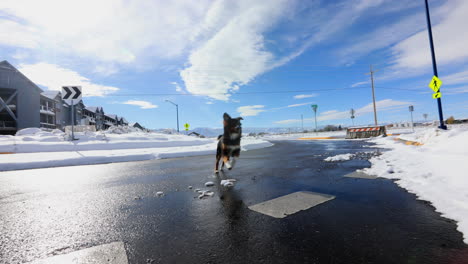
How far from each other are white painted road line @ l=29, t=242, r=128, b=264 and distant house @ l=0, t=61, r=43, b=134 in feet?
132

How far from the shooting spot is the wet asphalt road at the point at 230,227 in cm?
190

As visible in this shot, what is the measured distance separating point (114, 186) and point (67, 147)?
1005 cm

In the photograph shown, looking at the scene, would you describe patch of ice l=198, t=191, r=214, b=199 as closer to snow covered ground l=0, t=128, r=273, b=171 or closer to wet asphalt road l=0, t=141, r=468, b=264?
wet asphalt road l=0, t=141, r=468, b=264

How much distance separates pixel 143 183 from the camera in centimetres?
512

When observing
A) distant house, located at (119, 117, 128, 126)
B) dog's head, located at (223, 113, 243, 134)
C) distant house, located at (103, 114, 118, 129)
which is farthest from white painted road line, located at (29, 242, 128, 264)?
distant house, located at (119, 117, 128, 126)

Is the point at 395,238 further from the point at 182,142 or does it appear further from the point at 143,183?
the point at 182,142

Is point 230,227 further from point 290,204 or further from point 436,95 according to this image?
point 436,95

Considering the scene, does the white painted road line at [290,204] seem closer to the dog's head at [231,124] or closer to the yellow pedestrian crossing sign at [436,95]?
the dog's head at [231,124]

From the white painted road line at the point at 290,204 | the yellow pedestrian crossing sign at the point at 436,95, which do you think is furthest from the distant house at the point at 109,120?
the yellow pedestrian crossing sign at the point at 436,95

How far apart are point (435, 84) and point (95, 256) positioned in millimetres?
15854

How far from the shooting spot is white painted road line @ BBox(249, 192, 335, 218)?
9.79 ft

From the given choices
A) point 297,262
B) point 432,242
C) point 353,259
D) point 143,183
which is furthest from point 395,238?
point 143,183

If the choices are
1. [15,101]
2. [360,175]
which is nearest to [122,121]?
[15,101]

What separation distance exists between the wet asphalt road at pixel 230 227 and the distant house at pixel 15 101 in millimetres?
37579
